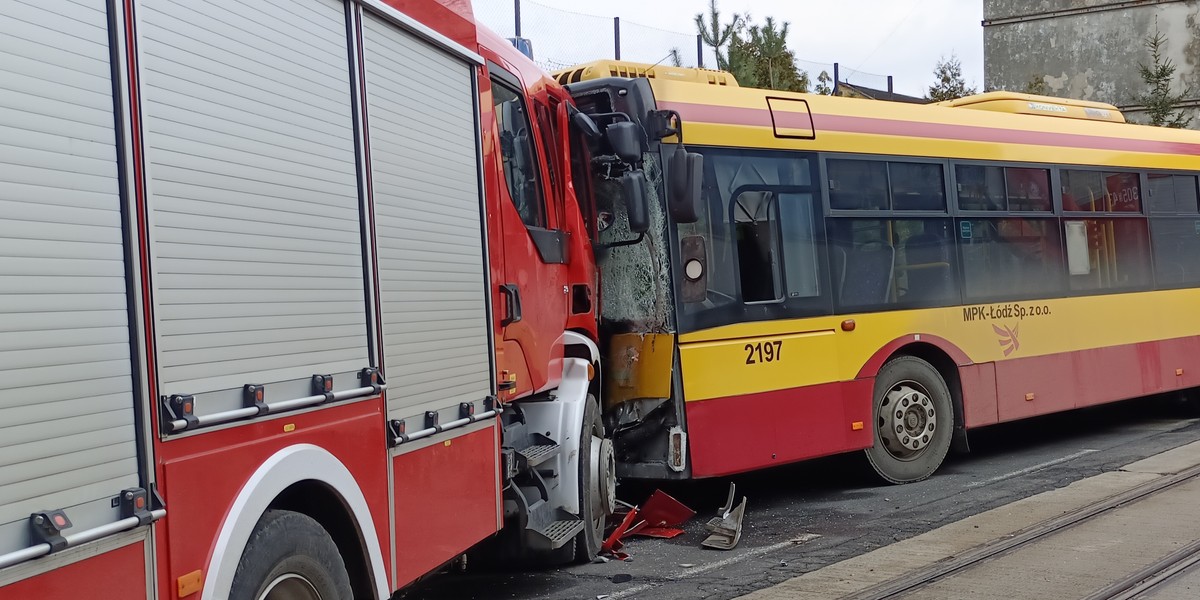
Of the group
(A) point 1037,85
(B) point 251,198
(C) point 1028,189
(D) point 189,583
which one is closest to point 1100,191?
(C) point 1028,189

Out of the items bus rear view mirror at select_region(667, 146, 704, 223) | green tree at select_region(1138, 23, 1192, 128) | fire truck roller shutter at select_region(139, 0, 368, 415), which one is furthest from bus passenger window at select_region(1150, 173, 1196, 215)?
green tree at select_region(1138, 23, 1192, 128)

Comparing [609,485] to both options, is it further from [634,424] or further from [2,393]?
[2,393]

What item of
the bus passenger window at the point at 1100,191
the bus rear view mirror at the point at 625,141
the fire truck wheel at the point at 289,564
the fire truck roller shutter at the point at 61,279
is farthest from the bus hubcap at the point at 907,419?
the fire truck roller shutter at the point at 61,279

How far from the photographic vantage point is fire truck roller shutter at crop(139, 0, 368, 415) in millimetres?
3119

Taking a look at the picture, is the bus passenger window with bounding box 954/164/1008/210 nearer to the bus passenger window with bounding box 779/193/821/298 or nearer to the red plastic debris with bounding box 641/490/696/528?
the bus passenger window with bounding box 779/193/821/298

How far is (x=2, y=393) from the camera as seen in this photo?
2.49 meters

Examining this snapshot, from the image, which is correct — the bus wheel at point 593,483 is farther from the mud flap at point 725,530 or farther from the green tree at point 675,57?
the green tree at point 675,57

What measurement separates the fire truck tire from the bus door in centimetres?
38

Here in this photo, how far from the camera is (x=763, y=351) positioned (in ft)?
26.8

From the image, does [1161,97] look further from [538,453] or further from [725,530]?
[538,453]

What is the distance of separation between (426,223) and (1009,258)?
670 cm

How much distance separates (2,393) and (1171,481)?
8453 millimetres

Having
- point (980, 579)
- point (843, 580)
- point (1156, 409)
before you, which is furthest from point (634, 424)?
point (1156, 409)

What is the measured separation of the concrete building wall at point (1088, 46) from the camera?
100ft
